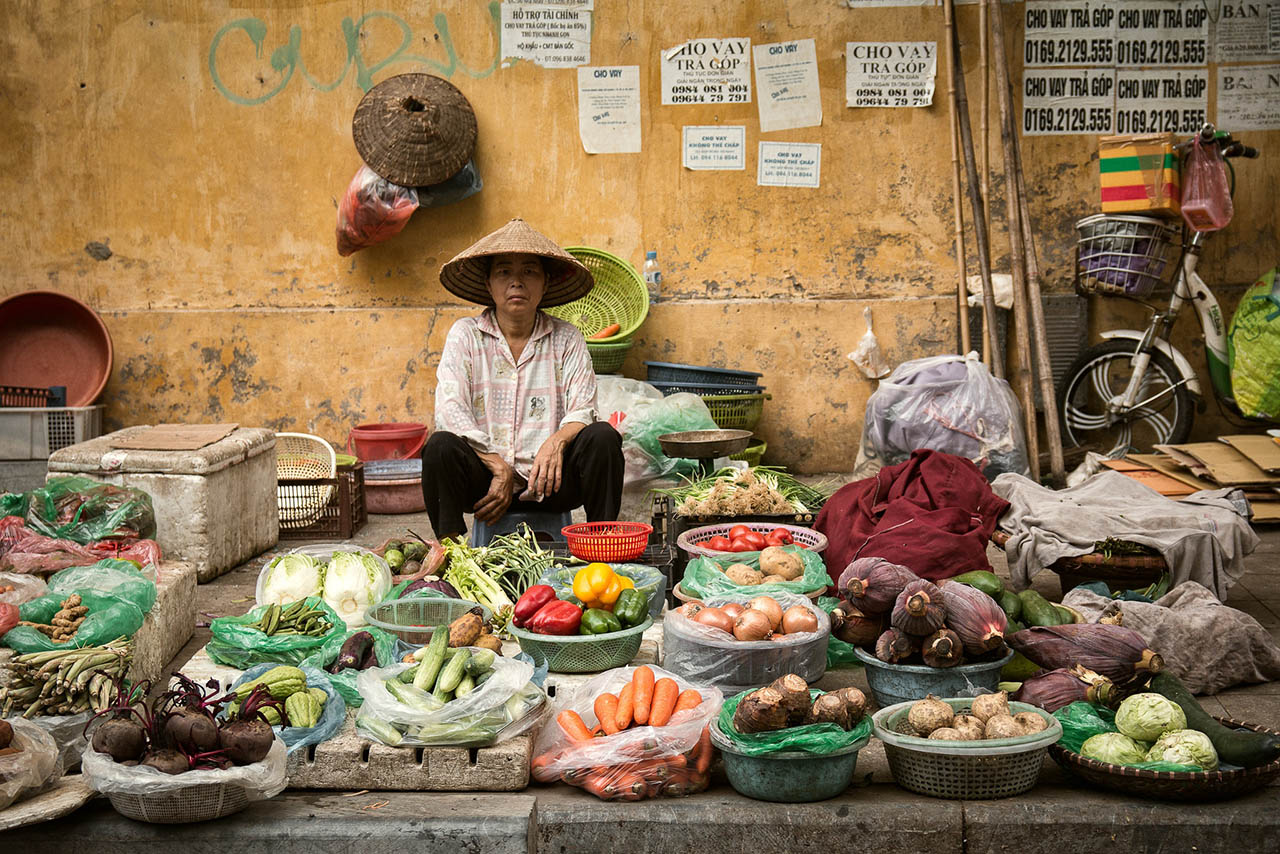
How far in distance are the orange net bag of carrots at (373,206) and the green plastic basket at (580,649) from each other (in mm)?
4082

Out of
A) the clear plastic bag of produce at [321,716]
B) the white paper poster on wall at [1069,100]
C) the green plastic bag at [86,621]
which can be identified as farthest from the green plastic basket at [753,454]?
the green plastic bag at [86,621]

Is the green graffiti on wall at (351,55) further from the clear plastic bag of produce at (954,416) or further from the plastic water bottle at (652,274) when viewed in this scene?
the clear plastic bag of produce at (954,416)

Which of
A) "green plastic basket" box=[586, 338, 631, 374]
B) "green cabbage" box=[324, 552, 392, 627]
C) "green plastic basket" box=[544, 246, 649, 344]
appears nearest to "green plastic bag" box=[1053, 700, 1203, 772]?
"green cabbage" box=[324, 552, 392, 627]

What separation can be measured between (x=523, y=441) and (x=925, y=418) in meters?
2.49

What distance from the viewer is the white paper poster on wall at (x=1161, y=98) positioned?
7051 mm

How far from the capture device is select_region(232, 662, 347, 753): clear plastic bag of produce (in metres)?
2.93

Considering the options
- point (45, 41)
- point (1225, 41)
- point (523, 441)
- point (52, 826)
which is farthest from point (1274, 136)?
point (45, 41)

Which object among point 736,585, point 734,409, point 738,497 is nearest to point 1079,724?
point 736,585

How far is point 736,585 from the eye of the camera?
12.1 ft

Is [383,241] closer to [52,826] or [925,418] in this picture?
[925,418]

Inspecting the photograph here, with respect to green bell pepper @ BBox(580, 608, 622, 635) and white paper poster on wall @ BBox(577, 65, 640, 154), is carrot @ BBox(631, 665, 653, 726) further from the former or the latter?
white paper poster on wall @ BBox(577, 65, 640, 154)

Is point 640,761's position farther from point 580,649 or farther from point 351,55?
point 351,55

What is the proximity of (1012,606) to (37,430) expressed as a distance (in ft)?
18.7

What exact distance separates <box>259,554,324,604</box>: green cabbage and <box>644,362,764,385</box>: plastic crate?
325 cm
